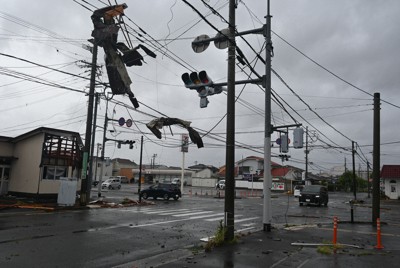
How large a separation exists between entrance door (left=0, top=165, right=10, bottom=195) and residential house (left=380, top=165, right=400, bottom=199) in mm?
49077

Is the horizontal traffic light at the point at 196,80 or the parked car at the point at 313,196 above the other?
the horizontal traffic light at the point at 196,80

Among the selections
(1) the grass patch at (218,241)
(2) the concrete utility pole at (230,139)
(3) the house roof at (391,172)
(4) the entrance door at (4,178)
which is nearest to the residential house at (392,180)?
(3) the house roof at (391,172)

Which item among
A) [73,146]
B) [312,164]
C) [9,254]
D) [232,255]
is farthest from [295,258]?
[312,164]

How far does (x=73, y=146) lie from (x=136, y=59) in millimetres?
19864

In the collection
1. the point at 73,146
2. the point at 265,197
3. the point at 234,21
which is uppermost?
the point at 234,21

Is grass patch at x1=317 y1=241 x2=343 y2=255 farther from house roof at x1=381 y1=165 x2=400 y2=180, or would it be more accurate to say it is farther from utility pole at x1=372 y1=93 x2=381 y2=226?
house roof at x1=381 y1=165 x2=400 y2=180

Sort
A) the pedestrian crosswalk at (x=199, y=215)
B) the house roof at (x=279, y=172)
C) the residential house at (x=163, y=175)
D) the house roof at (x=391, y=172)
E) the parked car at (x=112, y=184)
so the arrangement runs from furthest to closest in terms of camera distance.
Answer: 1. the residential house at (x=163, y=175)
2. the house roof at (x=279, y=172)
3. the parked car at (x=112, y=184)
4. the house roof at (x=391, y=172)
5. the pedestrian crosswalk at (x=199, y=215)

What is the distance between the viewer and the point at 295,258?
903 centimetres

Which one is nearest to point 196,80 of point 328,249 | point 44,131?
point 328,249

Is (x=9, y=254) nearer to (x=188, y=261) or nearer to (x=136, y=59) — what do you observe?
(x=188, y=261)

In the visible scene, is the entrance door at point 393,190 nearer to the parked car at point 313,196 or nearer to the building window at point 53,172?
the parked car at point 313,196

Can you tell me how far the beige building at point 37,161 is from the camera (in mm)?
26438

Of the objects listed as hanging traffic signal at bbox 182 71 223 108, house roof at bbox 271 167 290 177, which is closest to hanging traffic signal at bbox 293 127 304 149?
hanging traffic signal at bbox 182 71 223 108

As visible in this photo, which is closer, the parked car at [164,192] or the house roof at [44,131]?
the house roof at [44,131]
